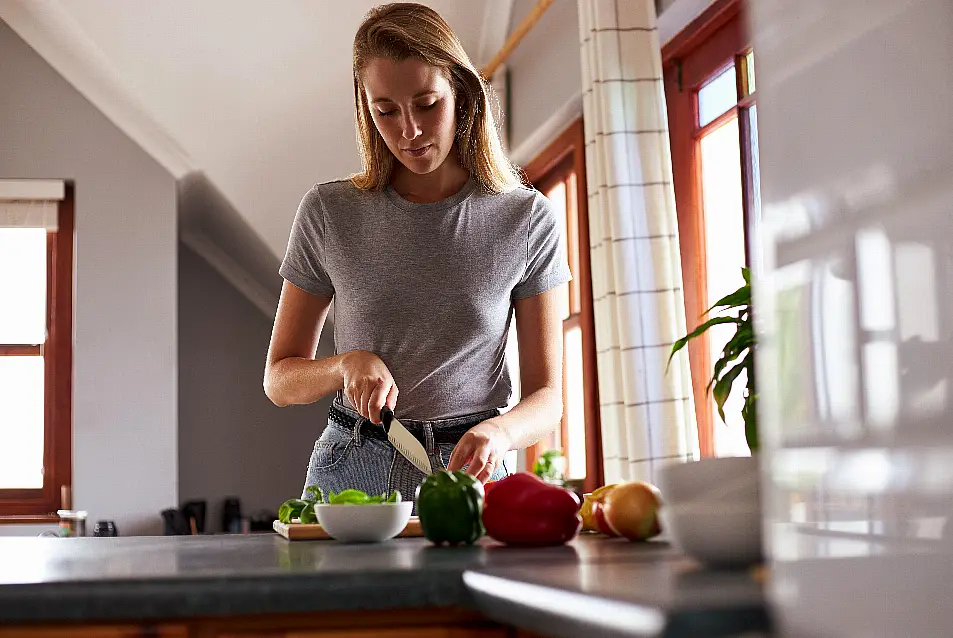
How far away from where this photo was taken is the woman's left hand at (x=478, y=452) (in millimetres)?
1478

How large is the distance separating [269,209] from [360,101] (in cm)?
329

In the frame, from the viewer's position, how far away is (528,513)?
1228 millimetres

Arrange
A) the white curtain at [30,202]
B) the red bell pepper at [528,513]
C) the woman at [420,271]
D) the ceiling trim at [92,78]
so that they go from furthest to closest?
the white curtain at [30,202] → the ceiling trim at [92,78] → the woman at [420,271] → the red bell pepper at [528,513]

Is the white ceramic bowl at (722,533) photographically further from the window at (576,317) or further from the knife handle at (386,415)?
the window at (576,317)

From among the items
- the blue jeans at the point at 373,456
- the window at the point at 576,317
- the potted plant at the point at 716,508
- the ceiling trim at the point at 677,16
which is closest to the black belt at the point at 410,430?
the blue jeans at the point at 373,456

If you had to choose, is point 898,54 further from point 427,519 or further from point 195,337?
point 195,337

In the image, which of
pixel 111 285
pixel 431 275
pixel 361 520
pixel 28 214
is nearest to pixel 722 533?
pixel 361 520

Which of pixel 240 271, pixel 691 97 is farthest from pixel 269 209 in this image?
pixel 691 97

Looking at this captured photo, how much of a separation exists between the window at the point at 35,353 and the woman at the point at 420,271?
382 centimetres

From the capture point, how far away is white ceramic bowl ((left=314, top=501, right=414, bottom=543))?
1308mm

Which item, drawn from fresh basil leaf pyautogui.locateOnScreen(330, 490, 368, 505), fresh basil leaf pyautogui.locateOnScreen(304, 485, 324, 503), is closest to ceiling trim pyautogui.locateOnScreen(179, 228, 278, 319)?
fresh basil leaf pyautogui.locateOnScreen(304, 485, 324, 503)

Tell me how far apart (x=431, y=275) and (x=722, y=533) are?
97 centimetres

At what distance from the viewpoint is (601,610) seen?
0.70 meters

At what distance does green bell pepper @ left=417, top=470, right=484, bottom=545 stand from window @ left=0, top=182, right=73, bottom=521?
4.44 meters
